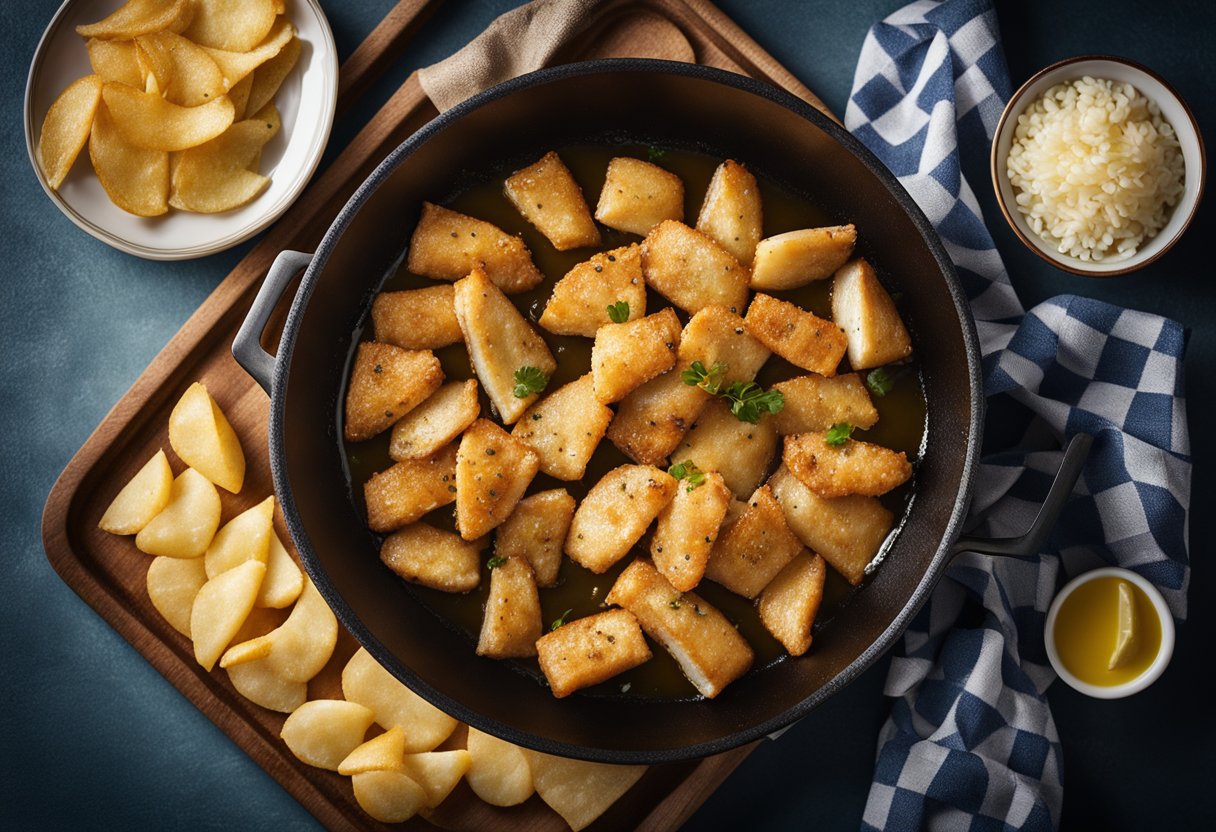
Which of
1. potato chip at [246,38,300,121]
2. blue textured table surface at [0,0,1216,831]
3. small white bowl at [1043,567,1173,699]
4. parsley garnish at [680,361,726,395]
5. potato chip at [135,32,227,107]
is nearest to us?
parsley garnish at [680,361,726,395]

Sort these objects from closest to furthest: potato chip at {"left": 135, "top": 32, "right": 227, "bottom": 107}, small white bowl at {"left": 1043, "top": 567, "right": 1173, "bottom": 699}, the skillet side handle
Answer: the skillet side handle
small white bowl at {"left": 1043, "top": 567, "right": 1173, "bottom": 699}
potato chip at {"left": 135, "top": 32, "right": 227, "bottom": 107}

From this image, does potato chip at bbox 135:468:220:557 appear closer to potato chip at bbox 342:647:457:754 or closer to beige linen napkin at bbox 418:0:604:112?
potato chip at bbox 342:647:457:754

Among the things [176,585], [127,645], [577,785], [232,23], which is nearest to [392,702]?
[577,785]

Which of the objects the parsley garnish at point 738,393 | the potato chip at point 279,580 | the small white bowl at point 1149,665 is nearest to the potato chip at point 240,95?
the potato chip at point 279,580

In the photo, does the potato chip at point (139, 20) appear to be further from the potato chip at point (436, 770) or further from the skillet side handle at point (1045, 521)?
the skillet side handle at point (1045, 521)

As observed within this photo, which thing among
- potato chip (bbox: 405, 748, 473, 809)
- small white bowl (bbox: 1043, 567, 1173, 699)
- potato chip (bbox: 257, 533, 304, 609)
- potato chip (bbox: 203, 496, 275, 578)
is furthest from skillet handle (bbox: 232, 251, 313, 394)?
small white bowl (bbox: 1043, 567, 1173, 699)
